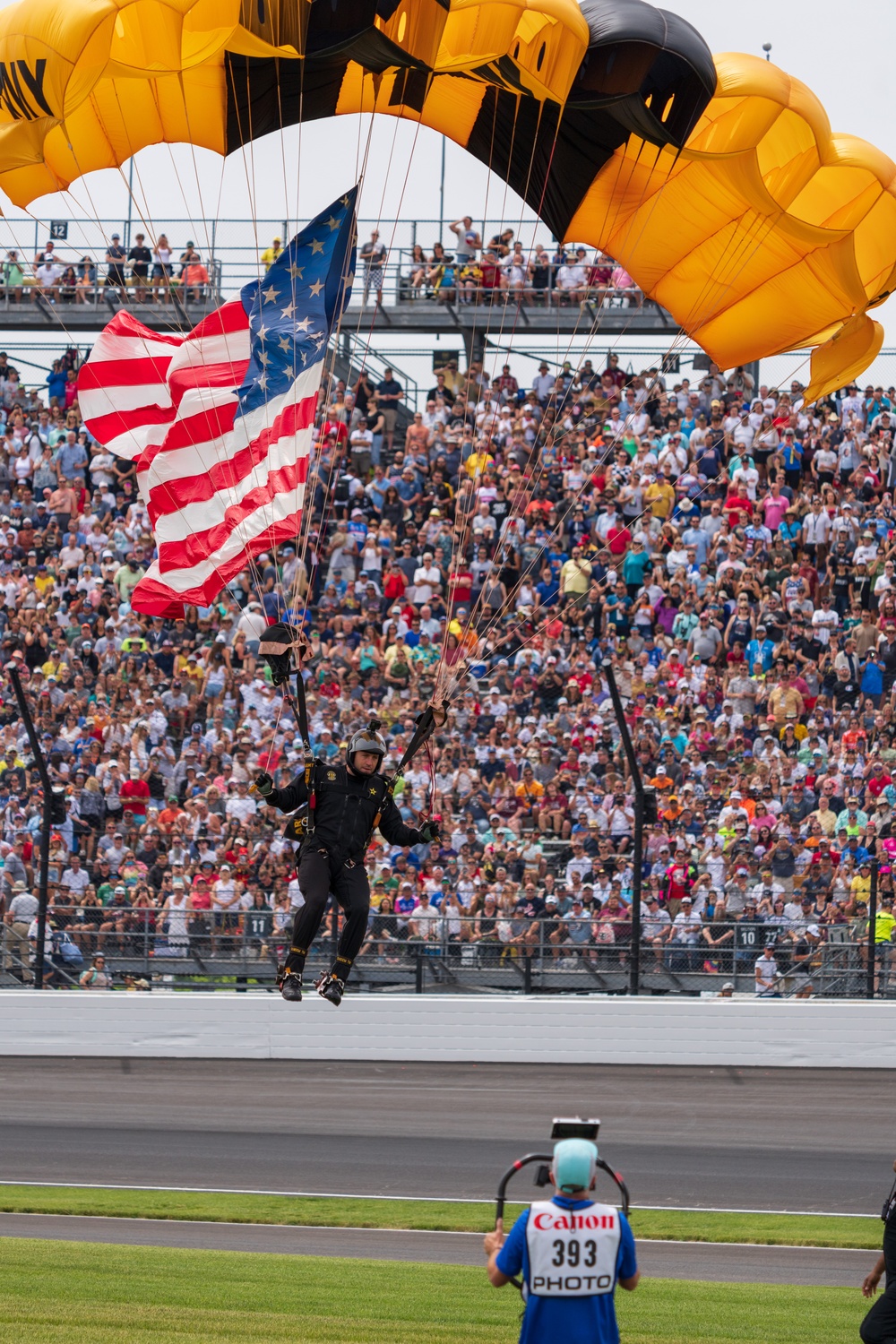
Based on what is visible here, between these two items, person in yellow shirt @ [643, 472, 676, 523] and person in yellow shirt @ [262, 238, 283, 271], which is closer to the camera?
person in yellow shirt @ [643, 472, 676, 523]

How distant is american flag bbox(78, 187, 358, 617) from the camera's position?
13.7 metres

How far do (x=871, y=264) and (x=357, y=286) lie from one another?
16555 mm

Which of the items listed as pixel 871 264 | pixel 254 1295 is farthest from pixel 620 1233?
pixel 871 264

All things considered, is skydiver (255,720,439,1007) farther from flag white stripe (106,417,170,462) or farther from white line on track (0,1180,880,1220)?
white line on track (0,1180,880,1220)

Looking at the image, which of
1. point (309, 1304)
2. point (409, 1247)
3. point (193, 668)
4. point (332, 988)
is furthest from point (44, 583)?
point (332, 988)

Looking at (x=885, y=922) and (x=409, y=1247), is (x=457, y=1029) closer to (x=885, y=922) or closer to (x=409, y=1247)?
(x=409, y=1247)

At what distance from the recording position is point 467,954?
17.8 meters

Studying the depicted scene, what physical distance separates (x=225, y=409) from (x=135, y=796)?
24.3 ft

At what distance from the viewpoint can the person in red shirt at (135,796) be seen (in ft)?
68.2

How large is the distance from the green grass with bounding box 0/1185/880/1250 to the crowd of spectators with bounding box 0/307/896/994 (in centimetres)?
291

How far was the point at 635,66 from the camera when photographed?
39.7 ft

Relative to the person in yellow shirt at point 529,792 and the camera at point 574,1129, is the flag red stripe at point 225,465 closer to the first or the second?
the person in yellow shirt at point 529,792

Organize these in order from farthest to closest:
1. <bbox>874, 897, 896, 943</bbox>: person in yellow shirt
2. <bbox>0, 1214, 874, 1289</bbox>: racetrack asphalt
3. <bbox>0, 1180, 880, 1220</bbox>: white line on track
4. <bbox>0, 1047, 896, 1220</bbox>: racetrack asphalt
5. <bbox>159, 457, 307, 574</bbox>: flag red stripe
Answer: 1. <bbox>874, 897, 896, 943</bbox>: person in yellow shirt
2. <bbox>0, 1047, 896, 1220</bbox>: racetrack asphalt
3. <bbox>0, 1180, 880, 1220</bbox>: white line on track
4. <bbox>0, 1214, 874, 1289</bbox>: racetrack asphalt
5. <bbox>159, 457, 307, 574</bbox>: flag red stripe

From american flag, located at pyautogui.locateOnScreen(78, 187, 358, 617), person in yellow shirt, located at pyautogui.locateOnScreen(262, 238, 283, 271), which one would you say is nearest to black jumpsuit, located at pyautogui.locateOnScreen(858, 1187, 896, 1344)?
american flag, located at pyautogui.locateOnScreen(78, 187, 358, 617)
